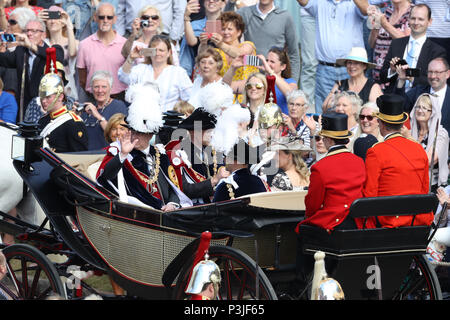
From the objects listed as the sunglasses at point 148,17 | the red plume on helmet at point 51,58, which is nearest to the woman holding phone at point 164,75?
the sunglasses at point 148,17

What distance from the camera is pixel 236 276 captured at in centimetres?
577

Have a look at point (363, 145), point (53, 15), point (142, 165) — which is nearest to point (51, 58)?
point (53, 15)

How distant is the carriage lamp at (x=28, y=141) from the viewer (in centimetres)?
664

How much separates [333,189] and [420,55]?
4.19 meters

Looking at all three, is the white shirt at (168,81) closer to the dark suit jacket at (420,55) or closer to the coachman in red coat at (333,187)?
the dark suit jacket at (420,55)

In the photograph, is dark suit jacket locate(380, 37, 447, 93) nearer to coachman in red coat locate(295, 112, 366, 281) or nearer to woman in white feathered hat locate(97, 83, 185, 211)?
woman in white feathered hat locate(97, 83, 185, 211)

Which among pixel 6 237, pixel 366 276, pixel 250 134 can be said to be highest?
pixel 250 134

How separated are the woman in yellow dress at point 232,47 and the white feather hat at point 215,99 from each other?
224 centimetres

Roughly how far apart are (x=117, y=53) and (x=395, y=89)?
3.32 metres

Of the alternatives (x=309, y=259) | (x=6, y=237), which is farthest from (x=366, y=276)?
(x=6, y=237)

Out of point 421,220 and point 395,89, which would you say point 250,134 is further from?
point 395,89

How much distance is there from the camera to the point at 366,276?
586cm

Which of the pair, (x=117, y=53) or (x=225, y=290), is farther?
(x=117, y=53)
